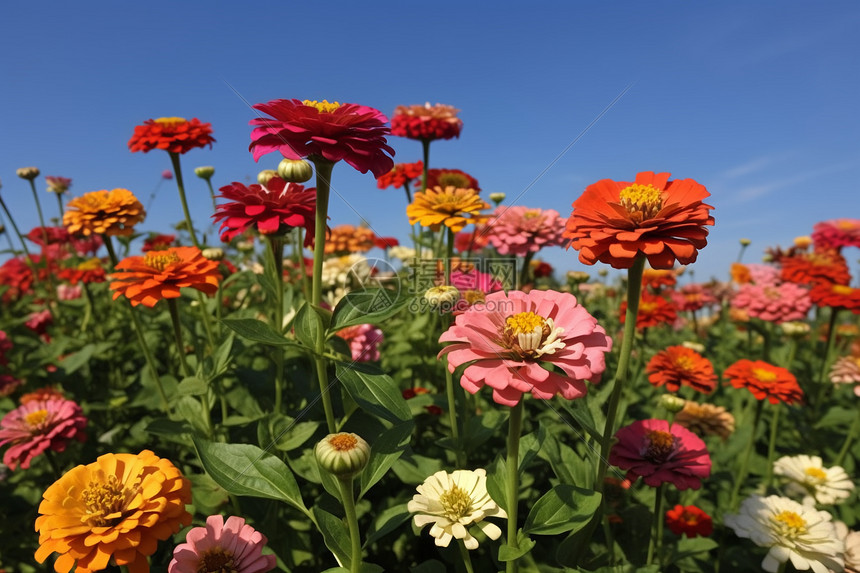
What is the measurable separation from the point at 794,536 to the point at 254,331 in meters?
2.11

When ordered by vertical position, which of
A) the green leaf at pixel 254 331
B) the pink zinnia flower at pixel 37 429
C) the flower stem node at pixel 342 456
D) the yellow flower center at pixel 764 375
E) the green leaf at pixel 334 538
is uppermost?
the green leaf at pixel 254 331

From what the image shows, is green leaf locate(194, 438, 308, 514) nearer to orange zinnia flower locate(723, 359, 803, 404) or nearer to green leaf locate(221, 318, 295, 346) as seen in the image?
green leaf locate(221, 318, 295, 346)

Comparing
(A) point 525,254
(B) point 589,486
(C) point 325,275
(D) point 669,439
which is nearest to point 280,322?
(B) point 589,486

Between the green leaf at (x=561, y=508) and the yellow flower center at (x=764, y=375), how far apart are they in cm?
161

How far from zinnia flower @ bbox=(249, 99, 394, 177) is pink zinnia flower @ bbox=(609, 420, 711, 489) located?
4.19 ft

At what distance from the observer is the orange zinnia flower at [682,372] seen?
232cm

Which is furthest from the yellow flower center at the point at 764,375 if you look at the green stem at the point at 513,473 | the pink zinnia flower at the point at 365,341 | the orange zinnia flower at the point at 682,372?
the pink zinnia flower at the point at 365,341

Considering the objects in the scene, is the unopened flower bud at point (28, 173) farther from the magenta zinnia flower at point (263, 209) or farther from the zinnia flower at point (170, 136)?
the magenta zinnia flower at point (263, 209)

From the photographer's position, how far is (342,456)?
1170 millimetres

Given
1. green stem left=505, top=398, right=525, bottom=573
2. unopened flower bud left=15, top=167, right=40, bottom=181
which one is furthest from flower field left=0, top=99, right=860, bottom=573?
unopened flower bud left=15, top=167, right=40, bottom=181

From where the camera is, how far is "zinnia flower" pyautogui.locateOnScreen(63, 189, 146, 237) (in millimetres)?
2387

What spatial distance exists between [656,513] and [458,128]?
2772 mm

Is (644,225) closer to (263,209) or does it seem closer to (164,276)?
(263,209)

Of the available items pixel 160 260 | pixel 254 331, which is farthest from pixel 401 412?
pixel 160 260
